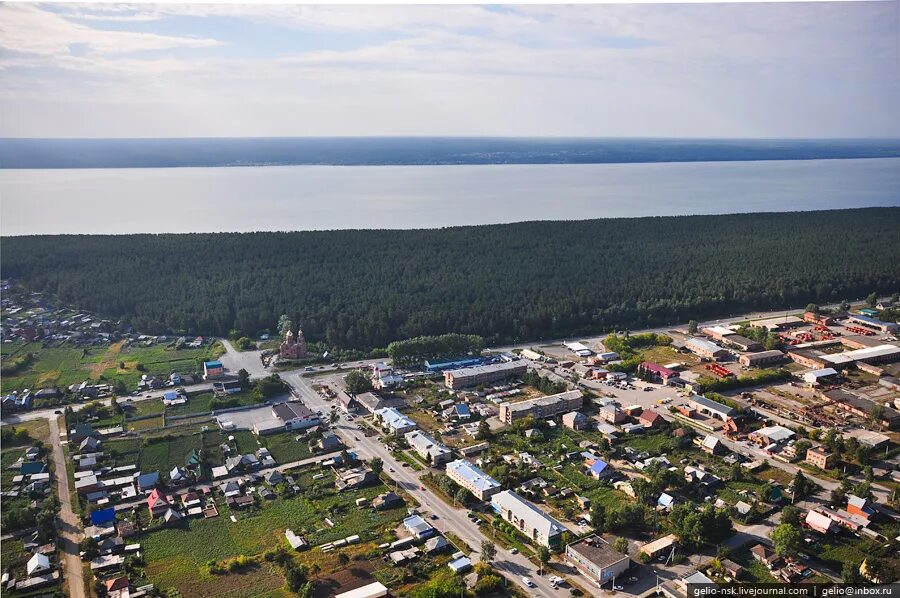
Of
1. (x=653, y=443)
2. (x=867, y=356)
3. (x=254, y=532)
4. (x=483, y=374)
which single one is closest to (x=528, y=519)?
(x=653, y=443)

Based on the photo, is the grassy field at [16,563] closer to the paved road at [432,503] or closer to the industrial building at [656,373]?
the paved road at [432,503]

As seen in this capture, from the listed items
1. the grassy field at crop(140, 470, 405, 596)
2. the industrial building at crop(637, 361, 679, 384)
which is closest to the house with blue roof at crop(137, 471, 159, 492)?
the grassy field at crop(140, 470, 405, 596)

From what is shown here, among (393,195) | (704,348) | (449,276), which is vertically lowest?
(704,348)

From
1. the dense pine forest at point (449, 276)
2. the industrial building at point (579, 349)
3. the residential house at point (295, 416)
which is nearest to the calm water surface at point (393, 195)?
the dense pine forest at point (449, 276)

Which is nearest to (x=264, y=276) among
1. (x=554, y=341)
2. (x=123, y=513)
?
(x=554, y=341)

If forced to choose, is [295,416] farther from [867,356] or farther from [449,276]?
[867,356]
